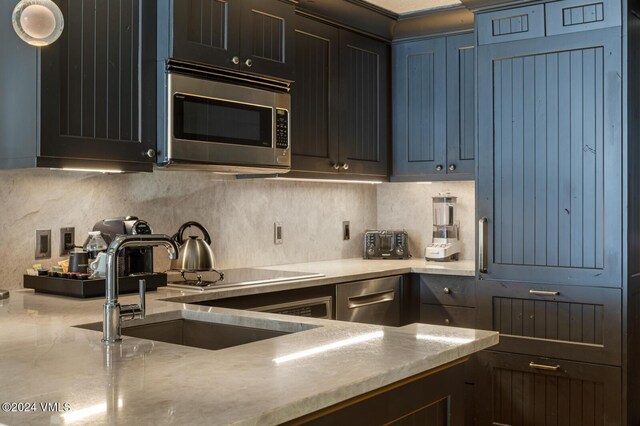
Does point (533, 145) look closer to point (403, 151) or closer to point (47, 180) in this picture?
point (403, 151)

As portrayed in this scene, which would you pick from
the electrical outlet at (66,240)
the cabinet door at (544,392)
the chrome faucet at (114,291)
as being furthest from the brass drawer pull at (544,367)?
the chrome faucet at (114,291)

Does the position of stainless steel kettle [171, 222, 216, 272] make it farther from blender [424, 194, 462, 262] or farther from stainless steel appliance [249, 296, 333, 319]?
blender [424, 194, 462, 262]

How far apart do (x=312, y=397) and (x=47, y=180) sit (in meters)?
2.11

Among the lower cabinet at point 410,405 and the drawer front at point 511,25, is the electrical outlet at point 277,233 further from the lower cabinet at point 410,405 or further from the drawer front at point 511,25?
the lower cabinet at point 410,405

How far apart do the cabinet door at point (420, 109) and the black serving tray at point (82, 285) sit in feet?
6.42

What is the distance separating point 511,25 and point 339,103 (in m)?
1.01

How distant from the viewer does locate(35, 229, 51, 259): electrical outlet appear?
9.86ft

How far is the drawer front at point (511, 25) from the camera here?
3.62 meters

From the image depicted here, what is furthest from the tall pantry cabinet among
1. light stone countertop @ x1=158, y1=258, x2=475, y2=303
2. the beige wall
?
the beige wall

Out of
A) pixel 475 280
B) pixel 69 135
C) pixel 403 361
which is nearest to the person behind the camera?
pixel 403 361

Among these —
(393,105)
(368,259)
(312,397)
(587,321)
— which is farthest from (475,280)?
(312,397)

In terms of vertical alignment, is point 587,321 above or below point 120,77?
below

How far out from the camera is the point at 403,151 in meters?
4.49

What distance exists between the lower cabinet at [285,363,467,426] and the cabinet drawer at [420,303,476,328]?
2023 millimetres
